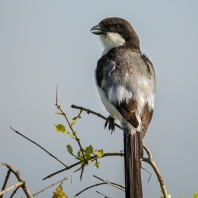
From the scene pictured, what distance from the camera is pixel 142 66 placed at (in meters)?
4.59

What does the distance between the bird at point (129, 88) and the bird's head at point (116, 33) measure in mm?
90

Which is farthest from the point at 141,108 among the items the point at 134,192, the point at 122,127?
the point at 134,192

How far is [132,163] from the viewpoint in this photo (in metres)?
3.70

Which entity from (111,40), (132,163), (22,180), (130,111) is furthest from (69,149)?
(111,40)

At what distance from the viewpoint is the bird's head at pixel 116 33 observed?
17.3 feet

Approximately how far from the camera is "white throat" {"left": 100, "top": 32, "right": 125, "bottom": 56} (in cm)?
521

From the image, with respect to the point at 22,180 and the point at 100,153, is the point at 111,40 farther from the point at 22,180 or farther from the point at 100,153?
the point at 22,180

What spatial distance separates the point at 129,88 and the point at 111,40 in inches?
46.6


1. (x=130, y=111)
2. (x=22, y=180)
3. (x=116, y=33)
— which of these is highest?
(x=116, y=33)

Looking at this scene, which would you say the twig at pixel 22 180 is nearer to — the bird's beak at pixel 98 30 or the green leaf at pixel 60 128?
the green leaf at pixel 60 128

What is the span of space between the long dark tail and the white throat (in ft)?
4.57

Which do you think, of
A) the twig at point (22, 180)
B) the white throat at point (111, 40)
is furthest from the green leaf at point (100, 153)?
the white throat at point (111, 40)

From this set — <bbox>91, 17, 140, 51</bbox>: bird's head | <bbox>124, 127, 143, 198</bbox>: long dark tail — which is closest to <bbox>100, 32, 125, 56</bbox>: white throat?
<bbox>91, 17, 140, 51</bbox>: bird's head

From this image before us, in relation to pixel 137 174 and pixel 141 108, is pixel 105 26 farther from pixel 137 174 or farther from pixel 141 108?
pixel 137 174
